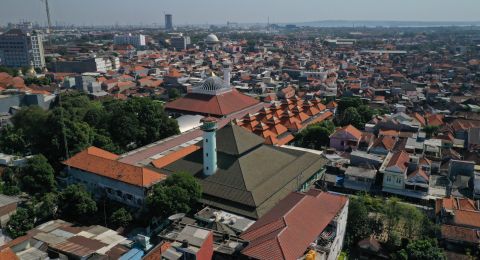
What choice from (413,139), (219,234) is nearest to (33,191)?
(219,234)

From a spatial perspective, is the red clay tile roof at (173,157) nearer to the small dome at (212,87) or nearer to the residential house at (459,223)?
the residential house at (459,223)

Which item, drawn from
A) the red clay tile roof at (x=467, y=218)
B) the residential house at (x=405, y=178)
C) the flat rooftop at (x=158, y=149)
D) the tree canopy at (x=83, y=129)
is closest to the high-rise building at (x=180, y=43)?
the tree canopy at (x=83, y=129)

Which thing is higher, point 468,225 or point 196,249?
point 196,249

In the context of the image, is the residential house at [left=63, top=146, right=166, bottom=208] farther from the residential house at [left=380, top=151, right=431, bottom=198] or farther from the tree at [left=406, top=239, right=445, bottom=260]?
the residential house at [left=380, top=151, right=431, bottom=198]

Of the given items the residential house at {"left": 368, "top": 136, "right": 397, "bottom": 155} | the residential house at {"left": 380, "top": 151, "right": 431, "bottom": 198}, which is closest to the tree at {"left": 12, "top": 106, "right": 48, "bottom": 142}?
the residential house at {"left": 380, "top": 151, "right": 431, "bottom": 198}

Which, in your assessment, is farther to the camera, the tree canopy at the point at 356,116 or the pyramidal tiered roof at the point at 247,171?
the tree canopy at the point at 356,116

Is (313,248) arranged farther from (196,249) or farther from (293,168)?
(293,168)
